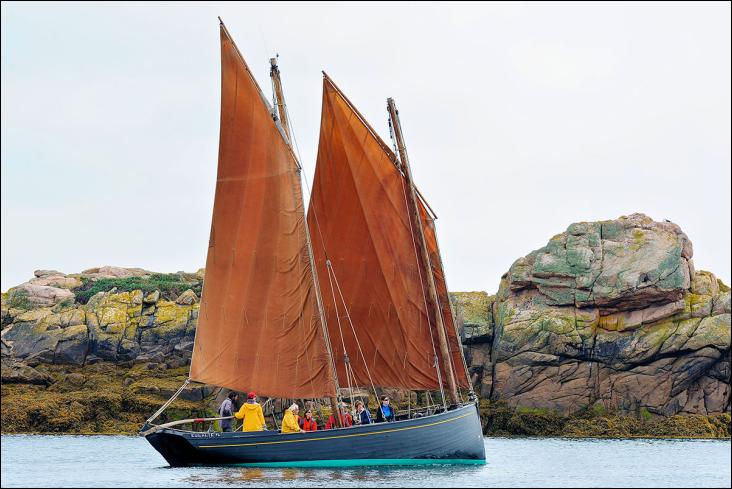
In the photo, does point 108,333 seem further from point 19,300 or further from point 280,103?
point 280,103

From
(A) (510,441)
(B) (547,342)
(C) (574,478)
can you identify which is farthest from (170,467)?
(B) (547,342)

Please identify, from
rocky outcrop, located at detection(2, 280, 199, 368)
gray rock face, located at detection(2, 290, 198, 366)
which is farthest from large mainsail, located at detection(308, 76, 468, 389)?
→ gray rock face, located at detection(2, 290, 198, 366)

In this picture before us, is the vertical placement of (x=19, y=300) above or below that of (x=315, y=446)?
above

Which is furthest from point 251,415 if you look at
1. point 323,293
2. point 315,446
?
point 323,293

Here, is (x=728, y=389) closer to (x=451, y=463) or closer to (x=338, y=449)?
(x=451, y=463)

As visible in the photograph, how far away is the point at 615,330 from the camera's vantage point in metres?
76.8

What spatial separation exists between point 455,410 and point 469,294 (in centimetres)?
4491

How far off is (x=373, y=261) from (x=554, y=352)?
31.9 metres

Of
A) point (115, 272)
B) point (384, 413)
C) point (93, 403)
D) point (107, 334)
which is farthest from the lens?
point (115, 272)

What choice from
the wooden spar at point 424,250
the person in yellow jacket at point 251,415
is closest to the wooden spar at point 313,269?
the person in yellow jacket at point 251,415

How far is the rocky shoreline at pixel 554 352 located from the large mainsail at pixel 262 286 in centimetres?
3349

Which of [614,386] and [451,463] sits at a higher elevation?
[614,386]

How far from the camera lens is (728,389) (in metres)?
73.6

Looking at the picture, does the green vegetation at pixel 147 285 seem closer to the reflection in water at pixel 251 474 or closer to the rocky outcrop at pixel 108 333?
the rocky outcrop at pixel 108 333
